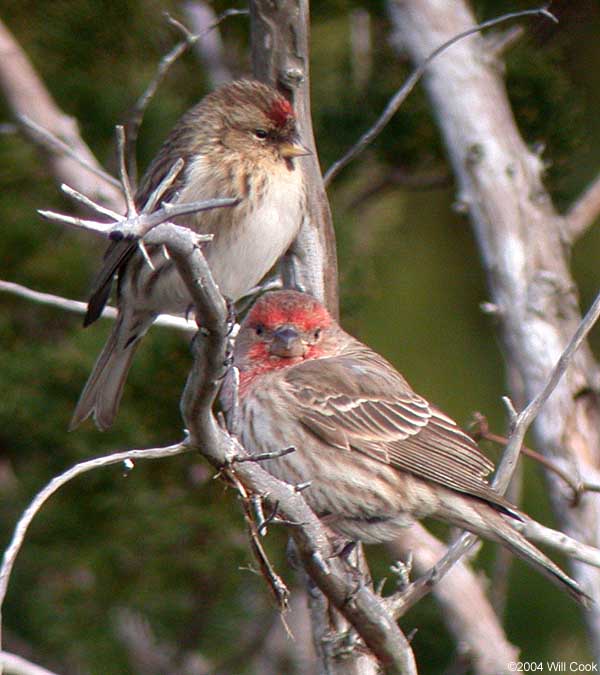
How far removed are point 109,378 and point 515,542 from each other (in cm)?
163

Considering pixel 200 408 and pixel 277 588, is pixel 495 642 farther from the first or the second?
pixel 200 408

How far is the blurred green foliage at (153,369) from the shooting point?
6289 millimetres

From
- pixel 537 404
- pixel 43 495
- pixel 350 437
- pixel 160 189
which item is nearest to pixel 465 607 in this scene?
pixel 350 437

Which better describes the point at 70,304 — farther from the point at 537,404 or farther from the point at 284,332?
the point at 537,404

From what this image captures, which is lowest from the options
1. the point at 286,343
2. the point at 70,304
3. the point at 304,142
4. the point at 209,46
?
the point at 70,304

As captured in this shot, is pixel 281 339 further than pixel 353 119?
No

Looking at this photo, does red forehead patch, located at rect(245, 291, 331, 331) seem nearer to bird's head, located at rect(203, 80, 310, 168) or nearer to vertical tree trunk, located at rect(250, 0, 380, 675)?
vertical tree trunk, located at rect(250, 0, 380, 675)

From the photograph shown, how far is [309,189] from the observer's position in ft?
15.8

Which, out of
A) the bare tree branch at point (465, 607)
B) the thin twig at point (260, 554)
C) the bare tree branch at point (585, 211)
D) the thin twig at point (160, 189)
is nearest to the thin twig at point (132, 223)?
the thin twig at point (160, 189)

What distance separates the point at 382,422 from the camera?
462 cm

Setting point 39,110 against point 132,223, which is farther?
point 39,110

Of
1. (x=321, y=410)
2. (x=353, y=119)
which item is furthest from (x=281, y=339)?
(x=353, y=119)

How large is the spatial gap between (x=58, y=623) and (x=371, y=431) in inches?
96.6

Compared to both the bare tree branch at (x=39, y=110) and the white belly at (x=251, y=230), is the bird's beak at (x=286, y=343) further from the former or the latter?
the bare tree branch at (x=39, y=110)
